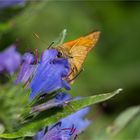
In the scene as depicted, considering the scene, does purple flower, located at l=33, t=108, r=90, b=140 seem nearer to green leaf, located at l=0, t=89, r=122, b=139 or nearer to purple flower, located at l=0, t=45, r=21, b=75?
green leaf, located at l=0, t=89, r=122, b=139

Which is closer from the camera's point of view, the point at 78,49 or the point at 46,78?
the point at 46,78

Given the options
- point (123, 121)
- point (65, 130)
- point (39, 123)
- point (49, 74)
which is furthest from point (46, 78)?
point (123, 121)

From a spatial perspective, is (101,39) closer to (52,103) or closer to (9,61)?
(52,103)

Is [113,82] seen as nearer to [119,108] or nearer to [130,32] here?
[119,108]

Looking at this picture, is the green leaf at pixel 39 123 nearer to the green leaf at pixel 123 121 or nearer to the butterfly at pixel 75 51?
the butterfly at pixel 75 51

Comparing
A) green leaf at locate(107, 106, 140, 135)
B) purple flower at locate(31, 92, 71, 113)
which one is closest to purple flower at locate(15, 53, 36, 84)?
purple flower at locate(31, 92, 71, 113)

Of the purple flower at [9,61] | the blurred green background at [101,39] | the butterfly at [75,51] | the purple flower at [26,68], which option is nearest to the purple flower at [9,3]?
the butterfly at [75,51]
